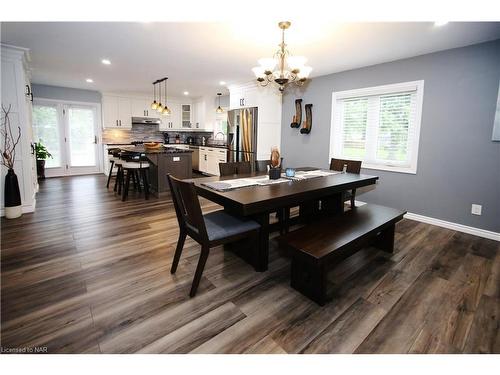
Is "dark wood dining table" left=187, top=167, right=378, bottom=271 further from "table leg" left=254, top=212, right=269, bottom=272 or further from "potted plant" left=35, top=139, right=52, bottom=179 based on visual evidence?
"potted plant" left=35, top=139, right=52, bottom=179

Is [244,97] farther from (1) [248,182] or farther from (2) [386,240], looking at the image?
(2) [386,240]

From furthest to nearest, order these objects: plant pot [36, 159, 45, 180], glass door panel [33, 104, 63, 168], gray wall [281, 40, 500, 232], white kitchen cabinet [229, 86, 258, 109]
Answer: glass door panel [33, 104, 63, 168] < plant pot [36, 159, 45, 180] < white kitchen cabinet [229, 86, 258, 109] < gray wall [281, 40, 500, 232]

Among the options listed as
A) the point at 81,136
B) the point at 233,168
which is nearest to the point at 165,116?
the point at 81,136

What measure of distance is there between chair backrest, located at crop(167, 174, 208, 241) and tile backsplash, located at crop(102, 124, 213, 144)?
6.35 metres

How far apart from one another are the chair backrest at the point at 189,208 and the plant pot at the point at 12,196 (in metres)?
2.87

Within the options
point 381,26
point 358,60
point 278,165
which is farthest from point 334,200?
point 358,60

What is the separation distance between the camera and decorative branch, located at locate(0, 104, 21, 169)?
354cm

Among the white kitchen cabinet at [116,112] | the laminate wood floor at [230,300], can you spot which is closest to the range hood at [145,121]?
the white kitchen cabinet at [116,112]

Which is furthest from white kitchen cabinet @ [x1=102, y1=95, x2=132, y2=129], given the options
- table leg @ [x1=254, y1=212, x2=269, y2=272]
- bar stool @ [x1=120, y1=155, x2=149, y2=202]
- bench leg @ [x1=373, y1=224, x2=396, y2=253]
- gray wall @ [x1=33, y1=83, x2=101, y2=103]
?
bench leg @ [x1=373, y1=224, x2=396, y2=253]

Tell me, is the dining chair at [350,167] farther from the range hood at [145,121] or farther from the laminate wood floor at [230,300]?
the range hood at [145,121]
